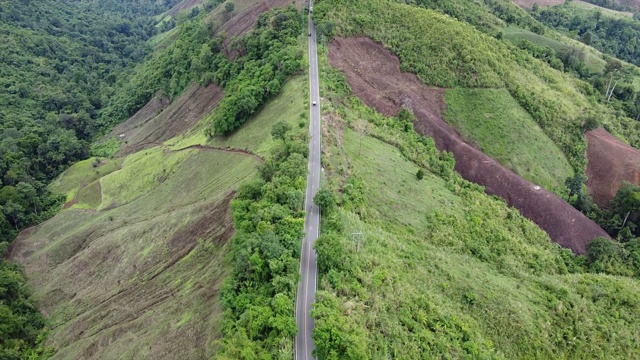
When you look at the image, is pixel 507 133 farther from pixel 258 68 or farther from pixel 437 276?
pixel 258 68

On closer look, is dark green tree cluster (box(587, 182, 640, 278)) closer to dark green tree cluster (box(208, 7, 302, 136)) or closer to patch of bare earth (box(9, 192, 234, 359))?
patch of bare earth (box(9, 192, 234, 359))

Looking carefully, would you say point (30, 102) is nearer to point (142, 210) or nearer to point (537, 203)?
point (142, 210)

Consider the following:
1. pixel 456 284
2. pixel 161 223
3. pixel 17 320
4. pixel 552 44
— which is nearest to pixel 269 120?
pixel 161 223

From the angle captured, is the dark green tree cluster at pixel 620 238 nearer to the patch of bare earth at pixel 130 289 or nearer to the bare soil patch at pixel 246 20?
the patch of bare earth at pixel 130 289

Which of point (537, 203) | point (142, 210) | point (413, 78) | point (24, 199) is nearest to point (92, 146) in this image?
point (24, 199)

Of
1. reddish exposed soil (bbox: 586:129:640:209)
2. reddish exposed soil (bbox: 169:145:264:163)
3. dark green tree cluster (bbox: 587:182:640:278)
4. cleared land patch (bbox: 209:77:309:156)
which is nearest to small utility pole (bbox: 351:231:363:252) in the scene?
reddish exposed soil (bbox: 169:145:264:163)

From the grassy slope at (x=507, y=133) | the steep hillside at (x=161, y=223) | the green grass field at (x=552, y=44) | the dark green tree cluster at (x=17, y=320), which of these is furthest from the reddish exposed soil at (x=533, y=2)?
the dark green tree cluster at (x=17, y=320)
